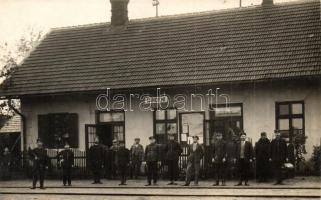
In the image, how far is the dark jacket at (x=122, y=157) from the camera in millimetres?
19516

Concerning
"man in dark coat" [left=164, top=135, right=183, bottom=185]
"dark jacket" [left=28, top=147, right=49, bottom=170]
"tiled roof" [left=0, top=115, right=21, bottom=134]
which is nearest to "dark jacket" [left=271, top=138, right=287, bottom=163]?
"man in dark coat" [left=164, top=135, right=183, bottom=185]

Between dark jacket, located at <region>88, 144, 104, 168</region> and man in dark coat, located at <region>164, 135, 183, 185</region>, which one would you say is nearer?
man in dark coat, located at <region>164, 135, 183, 185</region>

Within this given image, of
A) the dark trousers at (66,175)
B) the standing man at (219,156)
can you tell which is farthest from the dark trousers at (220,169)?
the dark trousers at (66,175)

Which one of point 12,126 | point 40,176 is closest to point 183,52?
point 40,176

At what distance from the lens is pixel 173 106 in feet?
70.2

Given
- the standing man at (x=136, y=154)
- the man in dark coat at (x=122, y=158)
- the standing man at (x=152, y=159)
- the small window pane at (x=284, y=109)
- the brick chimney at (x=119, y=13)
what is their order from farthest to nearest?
the brick chimney at (x=119, y=13) < the standing man at (x=136, y=154) < the small window pane at (x=284, y=109) < the man in dark coat at (x=122, y=158) < the standing man at (x=152, y=159)

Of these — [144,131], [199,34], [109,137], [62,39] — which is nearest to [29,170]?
[109,137]

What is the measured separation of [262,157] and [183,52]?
6265mm

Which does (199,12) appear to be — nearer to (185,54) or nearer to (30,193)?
(185,54)

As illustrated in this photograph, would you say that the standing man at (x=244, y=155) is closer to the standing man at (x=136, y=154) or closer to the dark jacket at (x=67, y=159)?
the standing man at (x=136, y=154)

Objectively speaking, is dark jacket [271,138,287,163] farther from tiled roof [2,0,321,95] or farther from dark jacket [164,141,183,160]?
dark jacket [164,141,183,160]

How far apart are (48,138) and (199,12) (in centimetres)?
855

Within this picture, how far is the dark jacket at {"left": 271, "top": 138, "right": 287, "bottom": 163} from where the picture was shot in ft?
56.8

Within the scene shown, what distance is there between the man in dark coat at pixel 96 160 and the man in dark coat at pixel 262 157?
5.55 m
